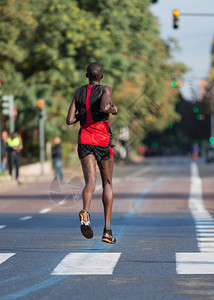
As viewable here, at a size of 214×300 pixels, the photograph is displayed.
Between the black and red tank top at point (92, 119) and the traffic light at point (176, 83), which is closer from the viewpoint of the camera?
the black and red tank top at point (92, 119)

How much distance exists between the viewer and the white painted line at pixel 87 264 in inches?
293

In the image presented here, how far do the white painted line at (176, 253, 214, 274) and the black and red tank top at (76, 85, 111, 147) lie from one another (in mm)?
1537

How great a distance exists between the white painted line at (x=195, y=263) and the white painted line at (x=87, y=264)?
62cm

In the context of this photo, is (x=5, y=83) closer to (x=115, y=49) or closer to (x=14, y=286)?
(x=115, y=49)

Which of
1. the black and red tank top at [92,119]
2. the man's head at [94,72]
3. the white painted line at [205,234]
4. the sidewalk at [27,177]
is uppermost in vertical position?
the man's head at [94,72]

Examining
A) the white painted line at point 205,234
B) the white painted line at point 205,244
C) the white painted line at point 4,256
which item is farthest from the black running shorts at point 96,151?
the white painted line at point 205,234

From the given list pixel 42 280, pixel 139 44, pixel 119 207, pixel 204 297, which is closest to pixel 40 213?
pixel 119 207

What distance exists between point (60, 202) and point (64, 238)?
559mm

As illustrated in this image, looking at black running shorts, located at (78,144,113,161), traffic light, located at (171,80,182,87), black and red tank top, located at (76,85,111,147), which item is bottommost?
traffic light, located at (171,80,182,87)

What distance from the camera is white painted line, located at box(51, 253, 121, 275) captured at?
743cm

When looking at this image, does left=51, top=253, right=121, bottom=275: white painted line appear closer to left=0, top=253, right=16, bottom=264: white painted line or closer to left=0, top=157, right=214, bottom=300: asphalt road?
left=0, top=157, right=214, bottom=300: asphalt road

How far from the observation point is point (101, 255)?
866cm

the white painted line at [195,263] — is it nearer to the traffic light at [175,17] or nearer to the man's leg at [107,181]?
the man's leg at [107,181]

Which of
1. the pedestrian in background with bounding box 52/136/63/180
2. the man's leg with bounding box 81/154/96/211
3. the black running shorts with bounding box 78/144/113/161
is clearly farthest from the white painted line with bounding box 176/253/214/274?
the pedestrian in background with bounding box 52/136/63/180
